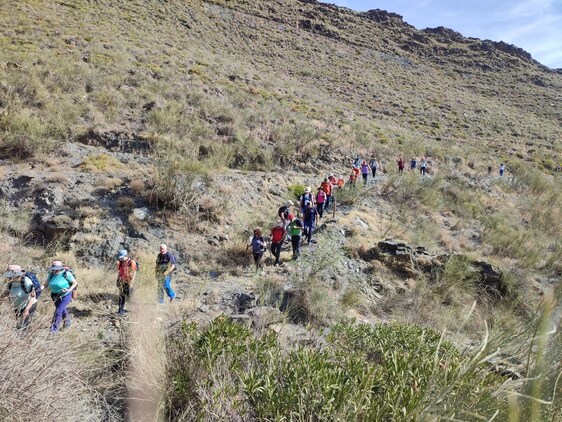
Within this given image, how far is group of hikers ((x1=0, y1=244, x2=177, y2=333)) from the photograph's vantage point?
183 inches

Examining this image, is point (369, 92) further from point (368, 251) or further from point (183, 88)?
point (368, 251)

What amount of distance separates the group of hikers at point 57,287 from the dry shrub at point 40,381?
0.49m

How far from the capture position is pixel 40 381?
2.92 metres

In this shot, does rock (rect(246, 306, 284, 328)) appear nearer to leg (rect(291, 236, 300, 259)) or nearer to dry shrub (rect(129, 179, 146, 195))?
leg (rect(291, 236, 300, 259))

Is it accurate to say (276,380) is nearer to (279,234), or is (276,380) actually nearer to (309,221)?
(279,234)

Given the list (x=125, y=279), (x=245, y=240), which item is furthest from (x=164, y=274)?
(x=245, y=240)

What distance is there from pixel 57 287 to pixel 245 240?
512cm

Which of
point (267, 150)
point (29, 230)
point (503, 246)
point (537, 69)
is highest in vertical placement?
point (537, 69)

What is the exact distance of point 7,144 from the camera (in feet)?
36.6

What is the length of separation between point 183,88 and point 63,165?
9.94m

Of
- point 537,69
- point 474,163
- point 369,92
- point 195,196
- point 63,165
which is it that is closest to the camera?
point 195,196

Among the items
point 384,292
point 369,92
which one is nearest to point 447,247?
point 384,292

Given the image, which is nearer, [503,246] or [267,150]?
[503,246]

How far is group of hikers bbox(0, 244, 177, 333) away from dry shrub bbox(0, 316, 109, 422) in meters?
0.49
